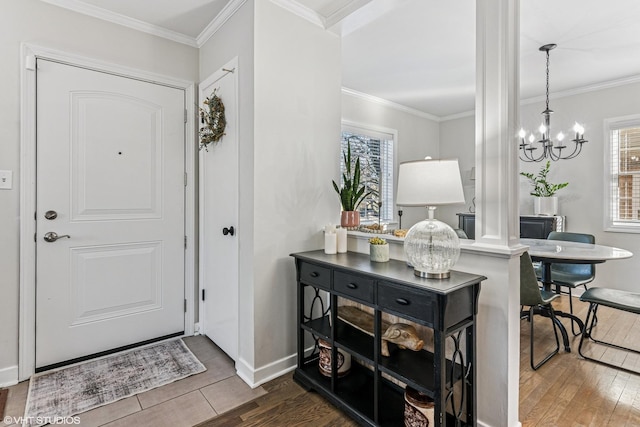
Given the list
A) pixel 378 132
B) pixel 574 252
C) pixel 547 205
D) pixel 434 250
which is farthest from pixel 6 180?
pixel 547 205

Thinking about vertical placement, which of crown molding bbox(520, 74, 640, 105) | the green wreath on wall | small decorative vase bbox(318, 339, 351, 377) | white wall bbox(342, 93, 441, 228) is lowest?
small decorative vase bbox(318, 339, 351, 377)

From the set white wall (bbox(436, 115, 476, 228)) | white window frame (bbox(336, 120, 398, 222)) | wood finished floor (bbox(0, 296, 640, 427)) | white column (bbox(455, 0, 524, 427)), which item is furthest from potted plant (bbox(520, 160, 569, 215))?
white column (bbox(455, 0, 524, 427))

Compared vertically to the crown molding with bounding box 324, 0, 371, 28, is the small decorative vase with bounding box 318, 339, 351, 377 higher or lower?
lower

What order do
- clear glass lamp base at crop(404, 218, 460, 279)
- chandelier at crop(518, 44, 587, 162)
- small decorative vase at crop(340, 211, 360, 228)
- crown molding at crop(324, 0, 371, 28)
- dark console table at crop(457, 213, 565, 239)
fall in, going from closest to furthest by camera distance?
clear glass lamp base at crop(404, 218, 460, 279) → crown molding at crop(324, 0, 371, 28) → small decorative vase at crop(340, 211, 360, 228) → chandelier at crop(518, 44, 587, 162) → dark console table at crop(457, 213, 565, 239)

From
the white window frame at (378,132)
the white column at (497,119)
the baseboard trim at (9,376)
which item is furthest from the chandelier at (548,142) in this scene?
the baseboard trim at (9,376)

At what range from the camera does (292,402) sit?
1.88 metres

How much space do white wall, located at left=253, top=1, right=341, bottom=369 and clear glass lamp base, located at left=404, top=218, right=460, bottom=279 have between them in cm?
95

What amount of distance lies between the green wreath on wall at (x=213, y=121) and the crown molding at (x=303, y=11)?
0.78 meters

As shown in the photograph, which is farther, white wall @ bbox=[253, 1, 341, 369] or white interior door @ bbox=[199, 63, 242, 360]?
white interior door @ bbox=[199, 63, 242, 360]

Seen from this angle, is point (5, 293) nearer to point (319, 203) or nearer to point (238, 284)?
point (238, 284)

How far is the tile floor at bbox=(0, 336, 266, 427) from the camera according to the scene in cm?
172

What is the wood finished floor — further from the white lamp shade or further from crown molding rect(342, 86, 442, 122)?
crown molding rect(342, 86, 442, 122)

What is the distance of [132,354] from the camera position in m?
2.41

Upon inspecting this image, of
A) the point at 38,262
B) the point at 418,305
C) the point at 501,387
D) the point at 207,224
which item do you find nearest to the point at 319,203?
the point at 207,224
